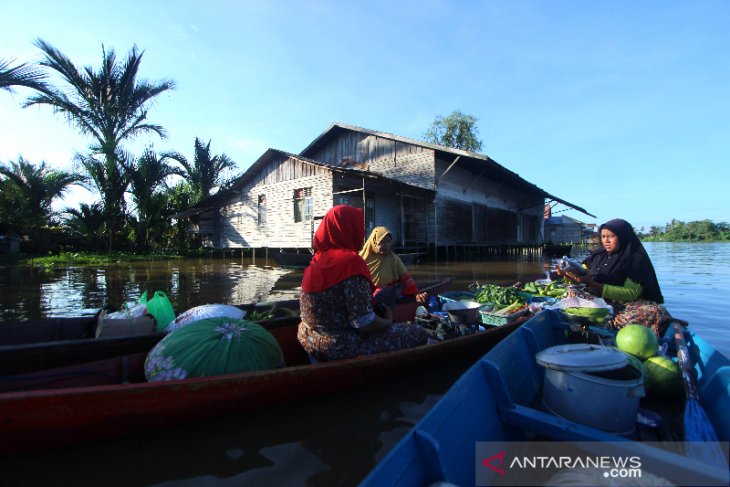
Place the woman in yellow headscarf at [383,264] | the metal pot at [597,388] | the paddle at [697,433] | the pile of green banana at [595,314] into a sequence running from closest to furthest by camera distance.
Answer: the paddle at [697,433], the metal pot at [597,388], the pile of green banana at [595,314], the woman in yellow headscarf at [383,264]

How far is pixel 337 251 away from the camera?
281cm

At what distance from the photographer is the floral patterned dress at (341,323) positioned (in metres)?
2.78

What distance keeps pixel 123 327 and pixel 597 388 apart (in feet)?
12.5

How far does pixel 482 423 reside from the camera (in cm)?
181

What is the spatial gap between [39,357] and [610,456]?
370 cm

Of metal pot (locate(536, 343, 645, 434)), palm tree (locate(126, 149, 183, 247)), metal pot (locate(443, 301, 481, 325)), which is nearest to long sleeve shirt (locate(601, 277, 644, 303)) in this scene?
metal pot (locate(443, 301, 481, 325))

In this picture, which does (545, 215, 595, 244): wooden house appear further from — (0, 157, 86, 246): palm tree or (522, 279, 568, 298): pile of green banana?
(0, 157, 86, 246): palm tree

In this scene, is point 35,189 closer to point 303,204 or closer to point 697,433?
point 303,204

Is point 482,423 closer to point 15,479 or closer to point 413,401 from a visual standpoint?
point 413,401

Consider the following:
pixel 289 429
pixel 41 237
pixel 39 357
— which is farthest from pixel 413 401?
pixel 41 237

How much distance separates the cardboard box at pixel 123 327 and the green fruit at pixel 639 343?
395cm

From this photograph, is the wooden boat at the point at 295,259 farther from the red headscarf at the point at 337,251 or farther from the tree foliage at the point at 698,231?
the tree foliage at the point at 698,231

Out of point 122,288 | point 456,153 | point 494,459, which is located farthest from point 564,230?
point 494,459

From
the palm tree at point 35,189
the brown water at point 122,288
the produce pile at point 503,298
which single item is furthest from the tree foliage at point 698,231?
the palm tree at point 35,189
